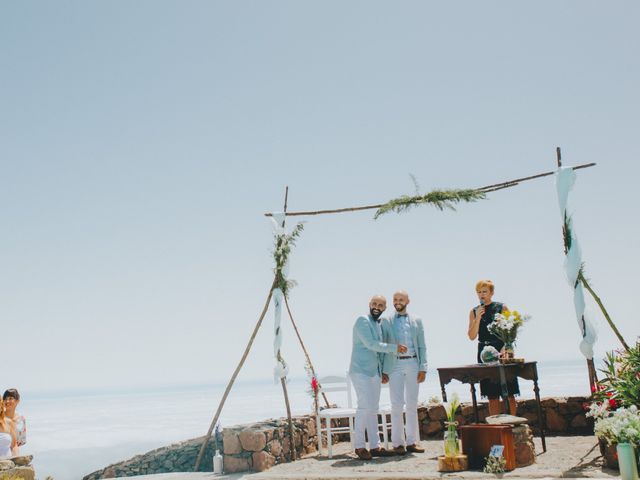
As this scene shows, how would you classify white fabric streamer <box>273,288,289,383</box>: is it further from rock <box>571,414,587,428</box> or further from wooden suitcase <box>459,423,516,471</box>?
rock <box>571,414,587,428</box>

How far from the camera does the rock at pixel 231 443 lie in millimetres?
7273

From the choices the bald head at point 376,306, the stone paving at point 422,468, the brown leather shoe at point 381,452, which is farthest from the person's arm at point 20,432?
the bald head at point 376,306

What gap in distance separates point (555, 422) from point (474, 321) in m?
2.29

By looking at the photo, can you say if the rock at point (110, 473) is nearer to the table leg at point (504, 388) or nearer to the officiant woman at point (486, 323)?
the officiant woman at point (486, 323)

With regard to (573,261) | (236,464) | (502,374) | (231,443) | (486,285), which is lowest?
(236,464)

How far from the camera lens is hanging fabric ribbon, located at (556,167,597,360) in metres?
6.76

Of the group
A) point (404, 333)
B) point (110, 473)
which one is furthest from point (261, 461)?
point (110, 473)

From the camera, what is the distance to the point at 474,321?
7.56m

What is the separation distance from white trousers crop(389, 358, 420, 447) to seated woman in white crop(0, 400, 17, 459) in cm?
427

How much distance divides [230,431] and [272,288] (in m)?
2.04

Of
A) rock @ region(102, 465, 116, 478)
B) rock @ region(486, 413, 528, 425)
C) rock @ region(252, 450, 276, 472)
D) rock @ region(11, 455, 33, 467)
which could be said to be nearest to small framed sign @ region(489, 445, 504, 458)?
rock @ region(486, 413, 528, 425)

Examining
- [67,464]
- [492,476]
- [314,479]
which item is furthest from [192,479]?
[67,464]

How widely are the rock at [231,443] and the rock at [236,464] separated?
0.07 metres

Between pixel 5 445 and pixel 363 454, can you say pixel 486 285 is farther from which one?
pixel 5 445
